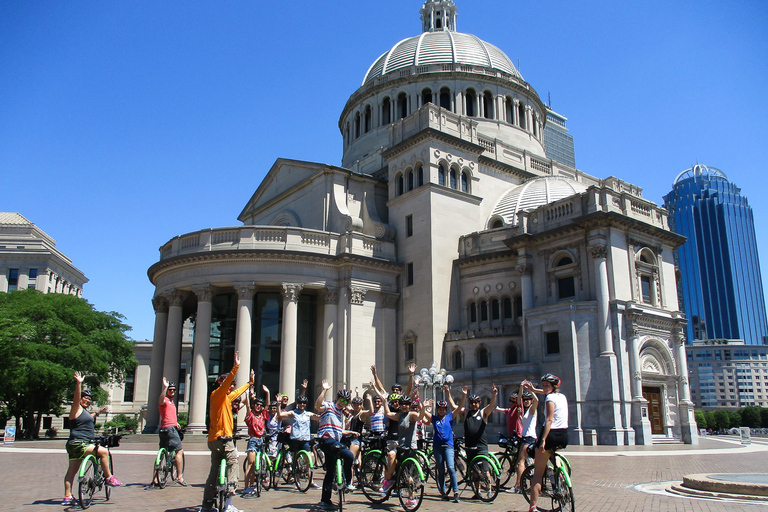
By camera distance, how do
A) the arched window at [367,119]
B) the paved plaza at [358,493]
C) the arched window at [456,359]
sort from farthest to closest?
the arched window at [367,119] < the arched window at [456,359] < the paved plaza at [358,493]

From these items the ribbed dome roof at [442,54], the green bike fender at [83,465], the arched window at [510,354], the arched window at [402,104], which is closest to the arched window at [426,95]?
the arched window at [402,104]

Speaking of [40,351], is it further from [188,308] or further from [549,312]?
[549,312]

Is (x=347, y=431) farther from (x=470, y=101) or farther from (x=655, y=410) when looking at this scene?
(x=470, y=101)

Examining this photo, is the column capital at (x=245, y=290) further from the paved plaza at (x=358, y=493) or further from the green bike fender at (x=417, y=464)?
the green bike fender at (x=417, y=464)

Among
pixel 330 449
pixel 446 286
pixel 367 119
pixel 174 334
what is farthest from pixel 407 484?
pixel 367 119

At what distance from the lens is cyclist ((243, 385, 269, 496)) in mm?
15495

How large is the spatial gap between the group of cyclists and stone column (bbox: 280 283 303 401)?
2462 centimetres

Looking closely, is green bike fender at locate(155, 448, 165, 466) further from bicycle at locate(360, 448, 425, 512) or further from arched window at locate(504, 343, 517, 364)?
arched window at locate(504, 343, 517, 364)

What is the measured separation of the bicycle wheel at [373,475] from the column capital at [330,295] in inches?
1159

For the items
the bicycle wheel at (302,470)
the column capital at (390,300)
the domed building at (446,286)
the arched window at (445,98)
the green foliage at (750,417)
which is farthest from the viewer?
the green foliage at (750,417)

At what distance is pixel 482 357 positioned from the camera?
146 feet

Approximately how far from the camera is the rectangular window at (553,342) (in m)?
39.5

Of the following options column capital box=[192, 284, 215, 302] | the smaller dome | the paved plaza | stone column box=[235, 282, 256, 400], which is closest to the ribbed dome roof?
the smaller dome

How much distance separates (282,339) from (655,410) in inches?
940
